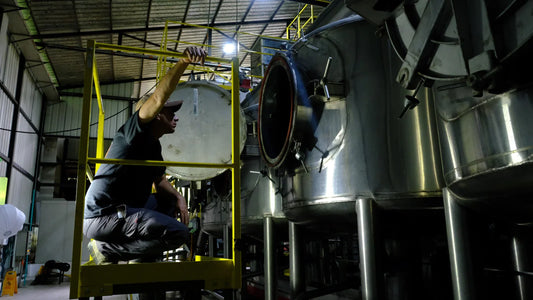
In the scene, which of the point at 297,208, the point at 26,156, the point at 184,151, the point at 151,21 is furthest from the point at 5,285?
the point at 297,208

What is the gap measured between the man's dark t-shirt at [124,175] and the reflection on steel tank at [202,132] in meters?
1.90

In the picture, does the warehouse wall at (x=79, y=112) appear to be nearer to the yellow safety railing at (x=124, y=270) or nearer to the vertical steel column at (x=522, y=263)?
the yellow safety railing at (x=124, y=270)

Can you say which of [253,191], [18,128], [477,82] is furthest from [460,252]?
[18,128]

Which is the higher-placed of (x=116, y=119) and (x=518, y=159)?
(x=116, y=119)

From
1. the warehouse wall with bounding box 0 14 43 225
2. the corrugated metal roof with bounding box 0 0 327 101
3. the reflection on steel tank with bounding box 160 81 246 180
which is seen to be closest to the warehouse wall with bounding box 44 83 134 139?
the warehouse wall with bounding box 0 14 43 225

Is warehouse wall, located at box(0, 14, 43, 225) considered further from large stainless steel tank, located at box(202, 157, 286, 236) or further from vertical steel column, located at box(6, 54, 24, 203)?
large stainless steel tank, located at box(202, 157, 286, 236)

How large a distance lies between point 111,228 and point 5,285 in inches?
375

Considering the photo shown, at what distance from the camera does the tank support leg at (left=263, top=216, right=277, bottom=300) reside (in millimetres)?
4832

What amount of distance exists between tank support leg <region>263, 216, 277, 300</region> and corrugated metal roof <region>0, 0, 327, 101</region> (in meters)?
6.67

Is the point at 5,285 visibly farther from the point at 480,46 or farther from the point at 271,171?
Result: the point at 480,46

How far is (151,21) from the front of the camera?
43.9ft

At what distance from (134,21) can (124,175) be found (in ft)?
37.7

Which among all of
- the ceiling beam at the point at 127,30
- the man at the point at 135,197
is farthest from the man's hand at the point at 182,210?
the ceiling beam at the point at 127,30

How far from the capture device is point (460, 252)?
233 cm
